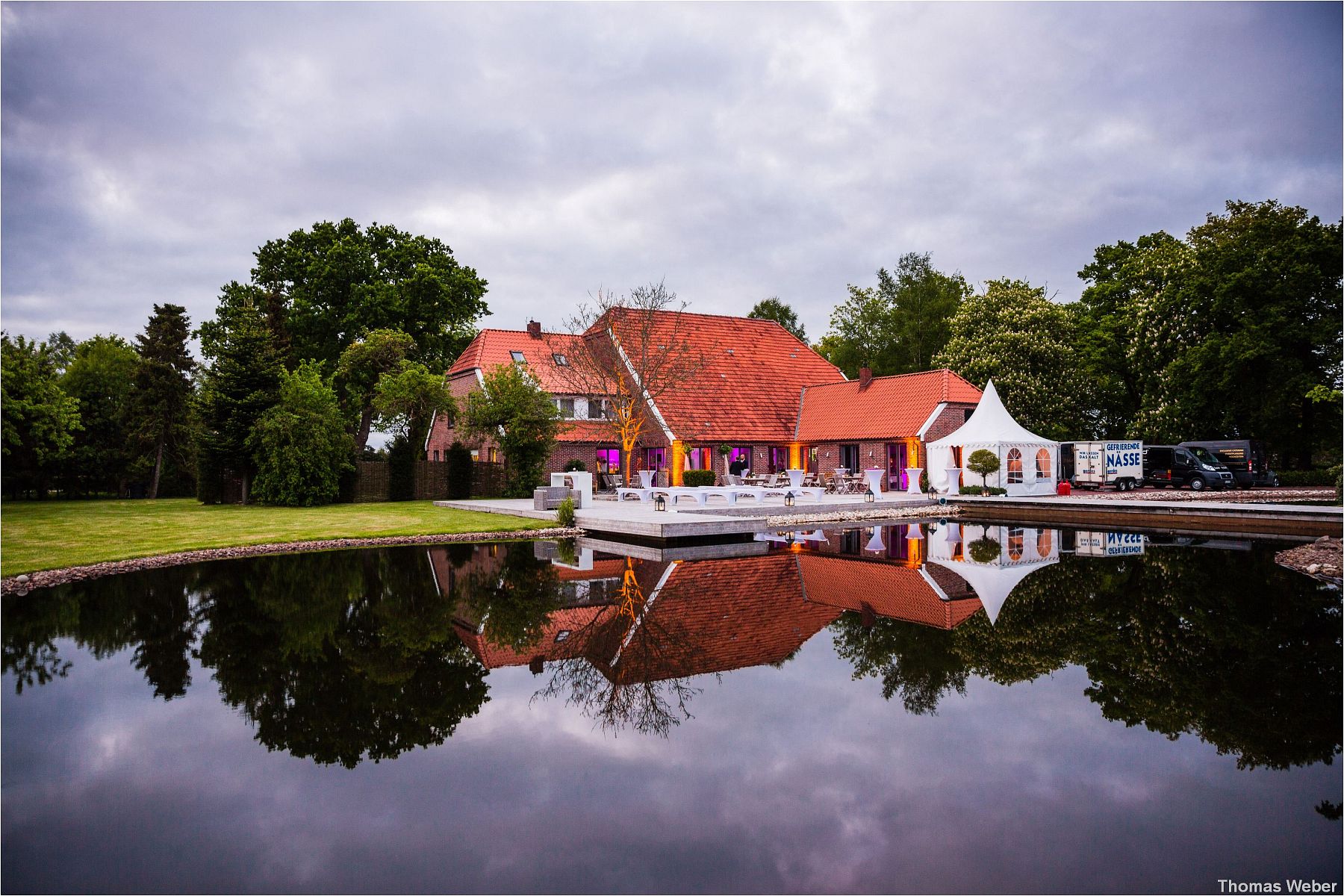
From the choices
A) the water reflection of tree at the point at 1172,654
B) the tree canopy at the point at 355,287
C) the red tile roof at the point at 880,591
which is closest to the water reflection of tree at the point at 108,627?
the water reflection of tree at the point at 1172,654

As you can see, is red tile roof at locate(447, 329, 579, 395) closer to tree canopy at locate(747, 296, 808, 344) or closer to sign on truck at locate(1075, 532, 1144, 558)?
sign on truck at locate(1075, 532, 1144, 558)

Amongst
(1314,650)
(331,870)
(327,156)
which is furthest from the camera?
(327,156)

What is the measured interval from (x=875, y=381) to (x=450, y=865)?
2883 cm

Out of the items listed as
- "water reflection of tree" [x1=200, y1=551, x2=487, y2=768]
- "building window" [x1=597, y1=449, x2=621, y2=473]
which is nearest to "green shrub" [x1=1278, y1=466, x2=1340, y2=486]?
"building window" [x1=597, y1=449, x2=621, y2=473]

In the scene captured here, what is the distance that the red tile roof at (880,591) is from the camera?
9.23 meters

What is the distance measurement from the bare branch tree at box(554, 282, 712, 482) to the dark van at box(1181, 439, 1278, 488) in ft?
63.5

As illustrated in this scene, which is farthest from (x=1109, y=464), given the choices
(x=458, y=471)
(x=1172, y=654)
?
(x=1172, y=654)

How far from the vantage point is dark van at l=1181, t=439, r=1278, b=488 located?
2772 cm

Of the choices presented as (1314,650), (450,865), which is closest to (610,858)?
(450,865)

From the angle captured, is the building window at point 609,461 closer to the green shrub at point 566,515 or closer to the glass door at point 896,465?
the glass door at point 896,465

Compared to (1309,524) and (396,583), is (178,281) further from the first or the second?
(1309,524)

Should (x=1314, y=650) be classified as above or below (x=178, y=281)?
below

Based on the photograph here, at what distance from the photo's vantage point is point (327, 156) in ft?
72.2

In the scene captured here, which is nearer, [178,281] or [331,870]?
[331,870]
